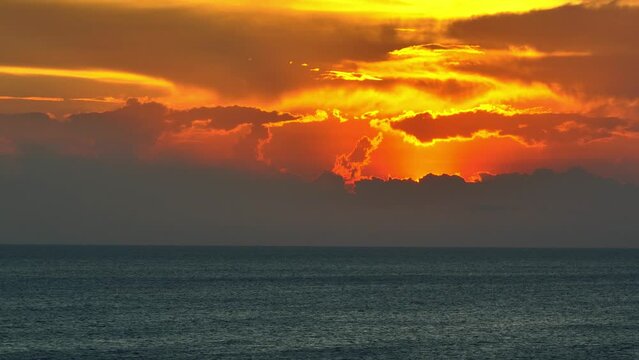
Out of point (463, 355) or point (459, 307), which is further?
point (459, 307)

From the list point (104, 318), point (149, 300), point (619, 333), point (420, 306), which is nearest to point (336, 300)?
point (420, 306)

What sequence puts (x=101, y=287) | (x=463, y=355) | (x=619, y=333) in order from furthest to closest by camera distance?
1. (x=101, y=287)
2. (x=619, y=333)
3. (x=463, y=355)

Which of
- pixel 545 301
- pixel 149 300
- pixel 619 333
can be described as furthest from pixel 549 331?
pixel 149 300

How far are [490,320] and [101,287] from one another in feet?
285

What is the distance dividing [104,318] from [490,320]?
46.8 m

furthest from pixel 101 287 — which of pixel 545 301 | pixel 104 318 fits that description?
pixel 545 301

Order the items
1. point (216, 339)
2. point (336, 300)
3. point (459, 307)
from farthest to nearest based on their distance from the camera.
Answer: point (336, 300), point (459, 307), point (216, 339)

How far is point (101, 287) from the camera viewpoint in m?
188

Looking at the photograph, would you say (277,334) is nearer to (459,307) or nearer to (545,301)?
(459,307)

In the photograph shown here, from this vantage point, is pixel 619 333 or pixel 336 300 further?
pixel 336 300

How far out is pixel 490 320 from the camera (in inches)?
4968

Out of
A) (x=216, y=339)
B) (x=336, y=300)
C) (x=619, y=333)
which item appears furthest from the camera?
(x=336, y=300)

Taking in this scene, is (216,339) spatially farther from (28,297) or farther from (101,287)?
(101,287)

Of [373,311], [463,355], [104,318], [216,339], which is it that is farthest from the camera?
[373,311]
